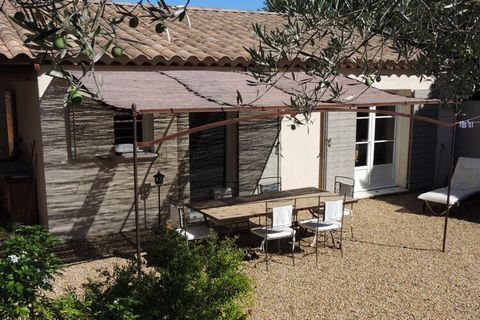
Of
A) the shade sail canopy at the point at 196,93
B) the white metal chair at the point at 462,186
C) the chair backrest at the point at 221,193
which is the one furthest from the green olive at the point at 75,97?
the white metal chair at the point at 462,186

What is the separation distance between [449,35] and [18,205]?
10.3 meters

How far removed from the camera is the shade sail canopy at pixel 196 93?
8.13 metres

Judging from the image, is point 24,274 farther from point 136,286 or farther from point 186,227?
point 186,227

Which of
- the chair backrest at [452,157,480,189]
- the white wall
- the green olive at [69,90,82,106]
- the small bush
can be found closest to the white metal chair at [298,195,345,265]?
the white wall

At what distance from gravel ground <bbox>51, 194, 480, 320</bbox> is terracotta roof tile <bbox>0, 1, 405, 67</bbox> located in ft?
13.6

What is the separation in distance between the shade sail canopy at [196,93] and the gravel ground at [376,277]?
10.3ft

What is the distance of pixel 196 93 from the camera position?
9.16 metres

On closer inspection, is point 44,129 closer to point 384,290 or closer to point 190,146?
point 190,146

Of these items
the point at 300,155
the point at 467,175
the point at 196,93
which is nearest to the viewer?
the point at 196,93

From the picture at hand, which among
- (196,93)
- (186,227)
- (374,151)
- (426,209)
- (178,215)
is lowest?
(426,209)

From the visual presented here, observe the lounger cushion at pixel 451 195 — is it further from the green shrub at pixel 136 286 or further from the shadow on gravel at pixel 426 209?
the green shrub at pixel 136 286

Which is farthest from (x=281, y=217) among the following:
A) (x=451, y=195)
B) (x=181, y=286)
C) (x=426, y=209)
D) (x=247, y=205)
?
(x=426, y=209)

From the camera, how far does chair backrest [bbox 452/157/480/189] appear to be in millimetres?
14461

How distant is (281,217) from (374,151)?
7628mm
